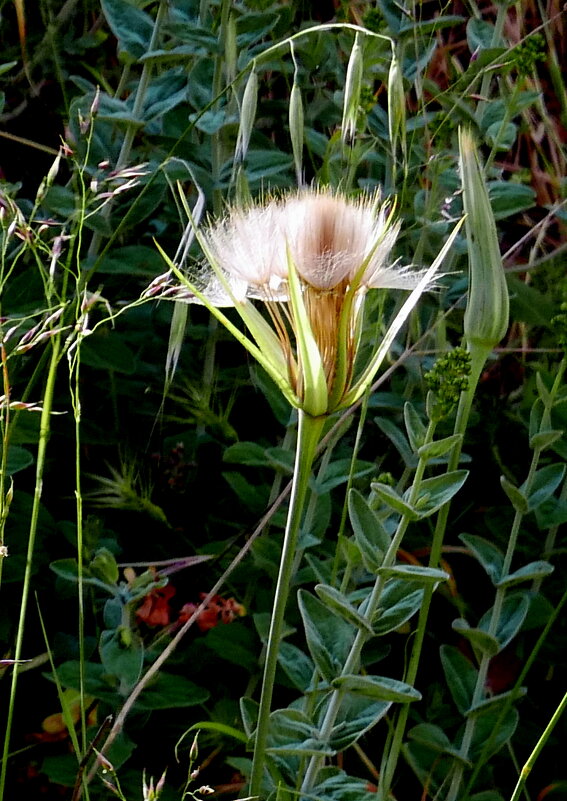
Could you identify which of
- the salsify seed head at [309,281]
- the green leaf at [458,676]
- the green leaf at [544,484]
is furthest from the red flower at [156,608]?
the salsify seed head at [309,281]

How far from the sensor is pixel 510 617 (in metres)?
0.99

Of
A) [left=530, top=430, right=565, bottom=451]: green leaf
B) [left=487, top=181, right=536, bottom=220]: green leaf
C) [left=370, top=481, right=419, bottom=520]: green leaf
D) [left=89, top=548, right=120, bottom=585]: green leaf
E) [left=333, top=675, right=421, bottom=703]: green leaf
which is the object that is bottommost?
[left=333, top=675, right=421, bottom=703]: green leaf

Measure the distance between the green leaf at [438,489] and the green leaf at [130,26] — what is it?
0.69 meters

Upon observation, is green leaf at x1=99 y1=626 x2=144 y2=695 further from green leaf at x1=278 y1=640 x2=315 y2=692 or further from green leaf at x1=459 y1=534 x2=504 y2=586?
green leaf at x1=459 y1=534 x2=504 y2=586

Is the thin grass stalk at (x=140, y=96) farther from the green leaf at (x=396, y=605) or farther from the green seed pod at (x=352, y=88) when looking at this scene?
the green leaf at (x=396, y=605)

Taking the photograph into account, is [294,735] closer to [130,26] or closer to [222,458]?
[222,458]

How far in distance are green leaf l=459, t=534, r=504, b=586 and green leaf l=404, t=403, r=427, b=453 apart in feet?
0.77

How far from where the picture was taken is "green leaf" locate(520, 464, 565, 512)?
101cm

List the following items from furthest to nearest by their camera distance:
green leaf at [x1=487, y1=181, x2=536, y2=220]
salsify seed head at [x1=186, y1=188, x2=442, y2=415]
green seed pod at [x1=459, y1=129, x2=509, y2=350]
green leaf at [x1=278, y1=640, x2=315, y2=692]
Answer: green leaf at [x1=487, y1=181, x2=536, y2=220] → green leaf at [x1=278, y1=640, x2=315, y2=692] → green seed pod at [x1=459, y1=129, x2=509, y2=350] → salsify seed head at [x1=186, y1=188, x2=442, y2=415]

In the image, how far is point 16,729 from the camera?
3.64ft

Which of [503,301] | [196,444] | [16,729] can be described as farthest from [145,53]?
[16,729]

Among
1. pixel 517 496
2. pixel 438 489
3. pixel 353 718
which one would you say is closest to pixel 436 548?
pixel 438 489

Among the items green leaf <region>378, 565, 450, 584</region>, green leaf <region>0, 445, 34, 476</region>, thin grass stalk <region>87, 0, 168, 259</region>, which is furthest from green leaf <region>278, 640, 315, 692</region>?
thin grass stalk <region>87, 0, 168, 259</region>

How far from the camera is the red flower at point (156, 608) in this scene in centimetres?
106
